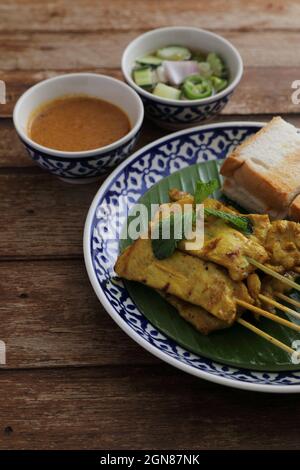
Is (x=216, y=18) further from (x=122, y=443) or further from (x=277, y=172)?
(x=122, y=443)

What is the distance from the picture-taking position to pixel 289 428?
8.85ft

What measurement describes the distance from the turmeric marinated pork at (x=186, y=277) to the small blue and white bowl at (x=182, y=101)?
1.32m

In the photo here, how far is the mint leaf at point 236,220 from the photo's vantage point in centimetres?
303

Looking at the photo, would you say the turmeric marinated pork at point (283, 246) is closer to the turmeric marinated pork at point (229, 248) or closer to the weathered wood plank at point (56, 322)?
the turmeric marinated pork at point (229, 248)

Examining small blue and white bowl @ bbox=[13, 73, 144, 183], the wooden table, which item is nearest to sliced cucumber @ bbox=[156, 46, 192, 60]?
the wooden table

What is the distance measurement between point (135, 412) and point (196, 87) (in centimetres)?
244

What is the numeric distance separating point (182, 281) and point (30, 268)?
3.34 ft

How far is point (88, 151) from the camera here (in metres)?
3.50

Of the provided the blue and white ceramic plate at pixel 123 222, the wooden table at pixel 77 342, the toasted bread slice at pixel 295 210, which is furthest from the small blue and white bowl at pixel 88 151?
the toasted bread slice at pixel 295 210

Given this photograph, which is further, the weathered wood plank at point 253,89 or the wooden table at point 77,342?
the weathered wood plank at point 253,89

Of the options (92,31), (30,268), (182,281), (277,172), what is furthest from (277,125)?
(92,31)

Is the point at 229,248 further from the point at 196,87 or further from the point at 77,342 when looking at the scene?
the point at 196,87

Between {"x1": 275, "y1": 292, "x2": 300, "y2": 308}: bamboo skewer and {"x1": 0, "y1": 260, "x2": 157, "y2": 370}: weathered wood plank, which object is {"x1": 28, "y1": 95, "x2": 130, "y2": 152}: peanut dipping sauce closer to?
{"x1": 0, "y1": 260, "x2": 157, "y2": 370}: weathered wood plank

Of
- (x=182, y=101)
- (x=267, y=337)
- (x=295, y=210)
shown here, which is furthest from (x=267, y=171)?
(x=267, y=337)
